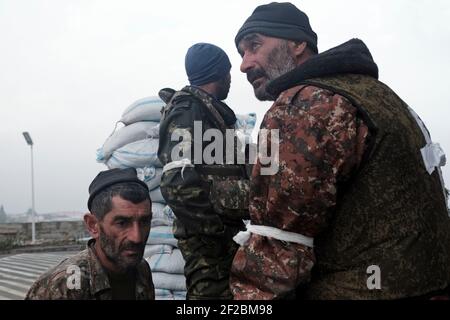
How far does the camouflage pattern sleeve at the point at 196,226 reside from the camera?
89.0 inches

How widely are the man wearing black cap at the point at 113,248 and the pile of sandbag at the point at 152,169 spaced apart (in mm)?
1148

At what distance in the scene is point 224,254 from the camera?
2.38 meters

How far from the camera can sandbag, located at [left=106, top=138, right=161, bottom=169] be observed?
353cm

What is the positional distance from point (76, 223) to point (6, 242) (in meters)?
2.60

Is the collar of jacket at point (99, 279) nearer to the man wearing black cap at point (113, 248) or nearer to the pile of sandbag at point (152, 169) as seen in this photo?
the man wearing black cap at point (113, 248)

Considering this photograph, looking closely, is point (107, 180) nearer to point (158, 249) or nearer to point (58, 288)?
point (58, 288)

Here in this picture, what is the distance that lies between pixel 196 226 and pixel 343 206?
2.95 feet

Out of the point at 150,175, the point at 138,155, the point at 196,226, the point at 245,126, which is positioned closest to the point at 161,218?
the point at 150,175

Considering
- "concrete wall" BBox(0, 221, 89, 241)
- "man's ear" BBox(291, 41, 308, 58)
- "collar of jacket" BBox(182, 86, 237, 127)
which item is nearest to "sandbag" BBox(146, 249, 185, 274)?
"collar of jacket" BBox(182, 86, 237, 127)

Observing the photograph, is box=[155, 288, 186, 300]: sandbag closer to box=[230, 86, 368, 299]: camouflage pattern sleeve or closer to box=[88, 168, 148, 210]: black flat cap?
box=[88, 168, 148, 210]: black flat cap

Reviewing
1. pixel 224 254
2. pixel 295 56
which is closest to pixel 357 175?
pixel 295 56

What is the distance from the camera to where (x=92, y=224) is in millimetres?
1979

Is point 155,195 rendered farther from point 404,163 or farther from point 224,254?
point 404,163

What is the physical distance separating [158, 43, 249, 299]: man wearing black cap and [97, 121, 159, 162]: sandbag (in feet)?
4.22
